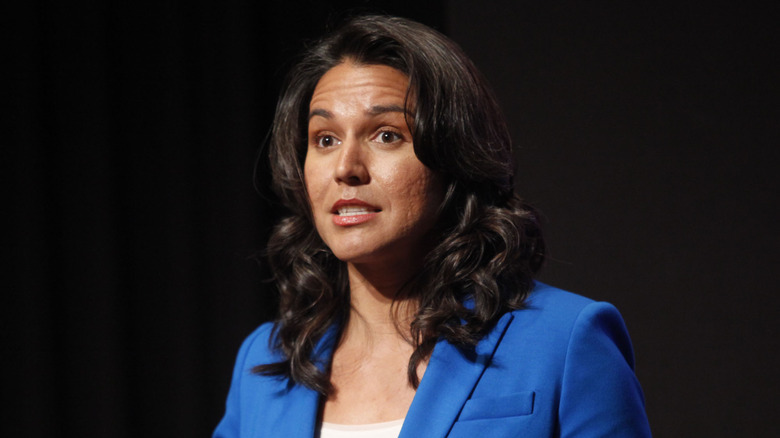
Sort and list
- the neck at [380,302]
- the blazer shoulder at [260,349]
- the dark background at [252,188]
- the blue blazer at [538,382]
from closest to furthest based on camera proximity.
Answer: the blue blazer at [538,382]
the neck at [380,302]
the blazer shoulder at [260,349]
the dark background at [252,188]

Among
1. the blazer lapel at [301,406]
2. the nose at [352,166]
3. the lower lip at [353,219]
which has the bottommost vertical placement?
the blazer lapel at [301,406]

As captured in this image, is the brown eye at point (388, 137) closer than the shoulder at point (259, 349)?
Yes

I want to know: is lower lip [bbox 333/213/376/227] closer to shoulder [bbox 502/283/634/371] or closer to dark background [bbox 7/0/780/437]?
shoulder [bbox 502/283/634/371]

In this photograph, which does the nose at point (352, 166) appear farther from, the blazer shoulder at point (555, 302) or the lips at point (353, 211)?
the blazer shoulder at point (555, 302)

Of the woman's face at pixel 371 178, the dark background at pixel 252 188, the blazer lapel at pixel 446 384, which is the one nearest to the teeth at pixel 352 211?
the woman's face at pixel 371 178

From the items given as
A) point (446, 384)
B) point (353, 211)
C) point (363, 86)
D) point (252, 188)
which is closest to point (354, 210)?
point (353, 211)

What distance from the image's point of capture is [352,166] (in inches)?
54.7

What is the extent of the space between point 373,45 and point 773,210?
1103 mm

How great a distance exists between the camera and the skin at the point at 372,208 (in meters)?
1.40

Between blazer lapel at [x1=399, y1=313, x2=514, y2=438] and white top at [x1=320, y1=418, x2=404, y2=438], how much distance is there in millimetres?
59

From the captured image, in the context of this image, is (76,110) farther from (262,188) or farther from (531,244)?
(531,244)

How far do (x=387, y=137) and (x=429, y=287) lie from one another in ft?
1.02

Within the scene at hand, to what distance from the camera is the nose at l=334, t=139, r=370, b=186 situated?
139cm

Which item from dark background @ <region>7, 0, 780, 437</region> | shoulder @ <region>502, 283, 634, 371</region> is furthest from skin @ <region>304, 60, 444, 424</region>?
dark background @ <region>7, 0, 780, 437</region>
